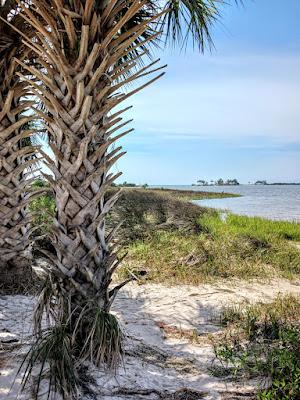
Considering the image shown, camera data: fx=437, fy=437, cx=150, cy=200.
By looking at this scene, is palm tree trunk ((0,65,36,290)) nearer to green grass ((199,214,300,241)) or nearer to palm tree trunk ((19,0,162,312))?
palm tree trunk ((19,0,162,312))

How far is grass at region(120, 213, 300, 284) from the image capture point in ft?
23.0

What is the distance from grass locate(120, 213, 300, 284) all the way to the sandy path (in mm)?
468

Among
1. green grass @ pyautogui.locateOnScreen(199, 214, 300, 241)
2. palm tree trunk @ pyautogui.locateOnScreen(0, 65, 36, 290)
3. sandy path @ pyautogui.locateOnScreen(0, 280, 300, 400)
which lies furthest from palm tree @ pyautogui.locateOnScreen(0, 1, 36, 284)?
green grass @ pyautogui.locateOnScreen(199, 214, 300, 241)

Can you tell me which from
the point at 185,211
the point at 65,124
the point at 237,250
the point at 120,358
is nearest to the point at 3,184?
the point at 65,124

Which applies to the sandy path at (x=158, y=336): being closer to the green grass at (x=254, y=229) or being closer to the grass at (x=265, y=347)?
the grass at (x=265, y=347)

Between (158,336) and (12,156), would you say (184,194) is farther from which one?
(158,336)

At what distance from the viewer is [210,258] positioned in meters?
7.80

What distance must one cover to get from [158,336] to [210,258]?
3728 millimetres

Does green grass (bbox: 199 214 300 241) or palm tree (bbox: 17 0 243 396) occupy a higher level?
palm tree (bbox: 17 0 243 396)

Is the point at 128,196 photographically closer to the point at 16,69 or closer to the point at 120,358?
the point at 16,69

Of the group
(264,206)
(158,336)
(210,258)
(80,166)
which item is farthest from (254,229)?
(264,206)

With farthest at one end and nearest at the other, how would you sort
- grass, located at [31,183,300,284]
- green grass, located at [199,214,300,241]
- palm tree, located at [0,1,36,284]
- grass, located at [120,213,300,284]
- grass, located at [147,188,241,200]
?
grass, located at [147,188,241,200] < green grass, located at [199,214,300,241] < grass, located at [31,183,300,284] < grass, located at [120,213,300,284] < palm tree, located at [0,1,36,284]

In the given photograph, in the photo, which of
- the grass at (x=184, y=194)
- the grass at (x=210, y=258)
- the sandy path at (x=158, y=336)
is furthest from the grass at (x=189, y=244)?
the grass at (x=184, y=194)

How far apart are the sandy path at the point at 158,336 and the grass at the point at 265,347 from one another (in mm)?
146
